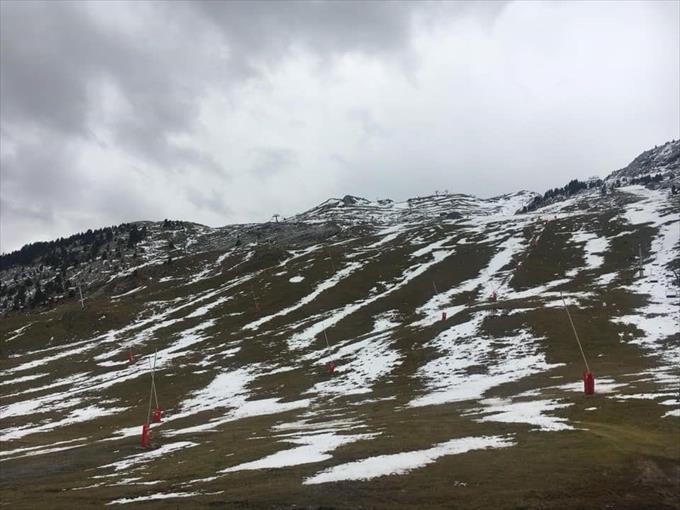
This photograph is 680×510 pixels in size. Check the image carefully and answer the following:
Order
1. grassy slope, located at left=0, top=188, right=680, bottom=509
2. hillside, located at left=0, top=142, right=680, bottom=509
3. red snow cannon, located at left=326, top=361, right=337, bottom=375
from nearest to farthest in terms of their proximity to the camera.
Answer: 1. grassy slope, located at left=0, top=188, right=680, bottom=509
2. hillside, located at left=0, top=142, right=680, bottom=509
3. red snow cannon, located at left=326, top=361, right=337, bottom=375

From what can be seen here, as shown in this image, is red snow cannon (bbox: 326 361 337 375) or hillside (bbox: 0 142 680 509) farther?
red snow cannon (bbox: 326 361 337 375)

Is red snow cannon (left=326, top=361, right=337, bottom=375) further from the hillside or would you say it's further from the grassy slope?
the grassy slope

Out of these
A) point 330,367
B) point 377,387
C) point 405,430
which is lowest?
point 377,387

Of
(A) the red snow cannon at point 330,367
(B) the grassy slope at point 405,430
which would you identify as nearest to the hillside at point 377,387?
(B) the grassy slope at point 405,430

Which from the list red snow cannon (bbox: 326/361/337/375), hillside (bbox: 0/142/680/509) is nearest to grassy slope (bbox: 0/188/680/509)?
hillside (bbox: 0/142/680/509)

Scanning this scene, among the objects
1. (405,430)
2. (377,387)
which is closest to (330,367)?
(377,387)

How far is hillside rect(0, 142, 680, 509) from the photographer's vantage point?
19.2m

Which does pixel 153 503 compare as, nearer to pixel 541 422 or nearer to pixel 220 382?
pixel 541 422

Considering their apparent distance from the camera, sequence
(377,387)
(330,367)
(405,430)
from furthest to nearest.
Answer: (330,367) → (377,387) → (405,430)

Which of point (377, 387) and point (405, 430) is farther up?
point (405, 430)

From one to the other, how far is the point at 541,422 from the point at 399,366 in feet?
128

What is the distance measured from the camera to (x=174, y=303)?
507 ft

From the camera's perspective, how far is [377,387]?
5862cm

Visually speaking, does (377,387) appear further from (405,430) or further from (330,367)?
(405,430)
